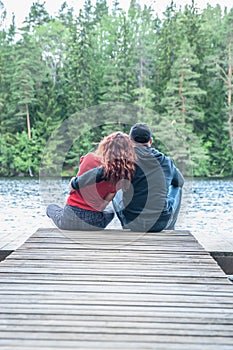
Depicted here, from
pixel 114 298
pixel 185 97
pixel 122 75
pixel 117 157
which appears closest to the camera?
pixel 114 298

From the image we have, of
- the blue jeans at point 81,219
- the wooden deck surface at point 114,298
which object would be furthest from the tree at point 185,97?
the wooden deck surface at point 114,298

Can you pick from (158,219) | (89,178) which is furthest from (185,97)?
(89,178)

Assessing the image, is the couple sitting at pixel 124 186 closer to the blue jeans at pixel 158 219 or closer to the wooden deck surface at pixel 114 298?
the blue jeans at pixel 158 219

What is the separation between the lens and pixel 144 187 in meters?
2.97

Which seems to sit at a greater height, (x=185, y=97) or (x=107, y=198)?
(x=185, y=97)

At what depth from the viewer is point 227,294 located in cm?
186

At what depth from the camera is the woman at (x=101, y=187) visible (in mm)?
2826

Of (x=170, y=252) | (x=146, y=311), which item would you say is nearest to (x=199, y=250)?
(x=170, y=252)

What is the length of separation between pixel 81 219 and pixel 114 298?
1303 mm

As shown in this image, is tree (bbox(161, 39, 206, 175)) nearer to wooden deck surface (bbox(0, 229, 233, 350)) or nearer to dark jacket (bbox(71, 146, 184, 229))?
dark jacket (bbox(71, 146, 184, 229))

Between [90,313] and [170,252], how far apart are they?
1008mm

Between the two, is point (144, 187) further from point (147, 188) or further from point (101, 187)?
point (101, 187)

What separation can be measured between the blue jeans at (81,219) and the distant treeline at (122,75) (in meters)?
18.5

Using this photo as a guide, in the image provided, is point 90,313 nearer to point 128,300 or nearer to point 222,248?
point 128,300
